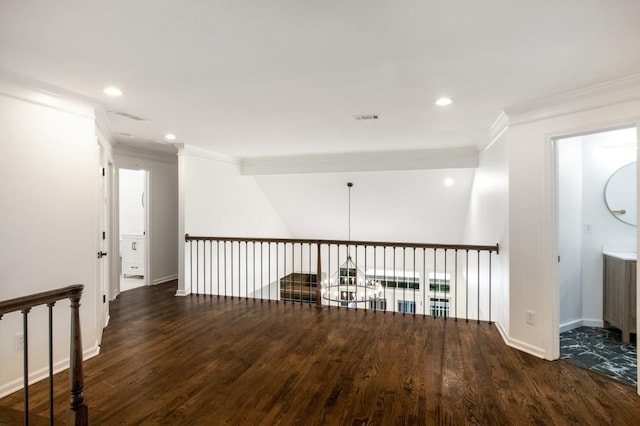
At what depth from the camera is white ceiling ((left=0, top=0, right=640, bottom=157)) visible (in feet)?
5.68

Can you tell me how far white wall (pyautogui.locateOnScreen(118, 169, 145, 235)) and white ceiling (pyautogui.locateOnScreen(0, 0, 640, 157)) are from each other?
3966mm

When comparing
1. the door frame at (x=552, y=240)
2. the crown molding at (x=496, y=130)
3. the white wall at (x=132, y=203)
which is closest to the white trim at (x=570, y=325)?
the door frame at (x=552, y=240)

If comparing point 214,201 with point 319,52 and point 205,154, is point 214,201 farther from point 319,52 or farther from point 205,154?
point 319,52

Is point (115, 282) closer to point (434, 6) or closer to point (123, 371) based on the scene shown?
point (123, 371)

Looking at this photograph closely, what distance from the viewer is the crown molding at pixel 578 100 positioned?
2.65 meters

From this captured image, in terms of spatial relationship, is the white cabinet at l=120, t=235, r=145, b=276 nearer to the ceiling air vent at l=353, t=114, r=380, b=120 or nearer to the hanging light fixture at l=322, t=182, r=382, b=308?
the hanging light fixture at l=322, t=182, r=382, b=308

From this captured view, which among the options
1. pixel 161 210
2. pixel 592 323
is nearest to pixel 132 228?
pixel 161 210

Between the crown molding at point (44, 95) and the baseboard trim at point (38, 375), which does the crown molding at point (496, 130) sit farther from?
the baseboard trim at point (38, 375)

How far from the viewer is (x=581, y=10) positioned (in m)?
1.72

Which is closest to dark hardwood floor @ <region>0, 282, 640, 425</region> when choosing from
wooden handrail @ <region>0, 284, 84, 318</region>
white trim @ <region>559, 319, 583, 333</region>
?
white trim @ <region>559, 319, 583, 333</region>

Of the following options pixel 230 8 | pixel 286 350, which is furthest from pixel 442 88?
pixel 286 350

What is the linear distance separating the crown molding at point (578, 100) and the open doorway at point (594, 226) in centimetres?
111

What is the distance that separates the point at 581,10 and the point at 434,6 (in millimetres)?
770

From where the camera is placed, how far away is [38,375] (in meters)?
2.78
